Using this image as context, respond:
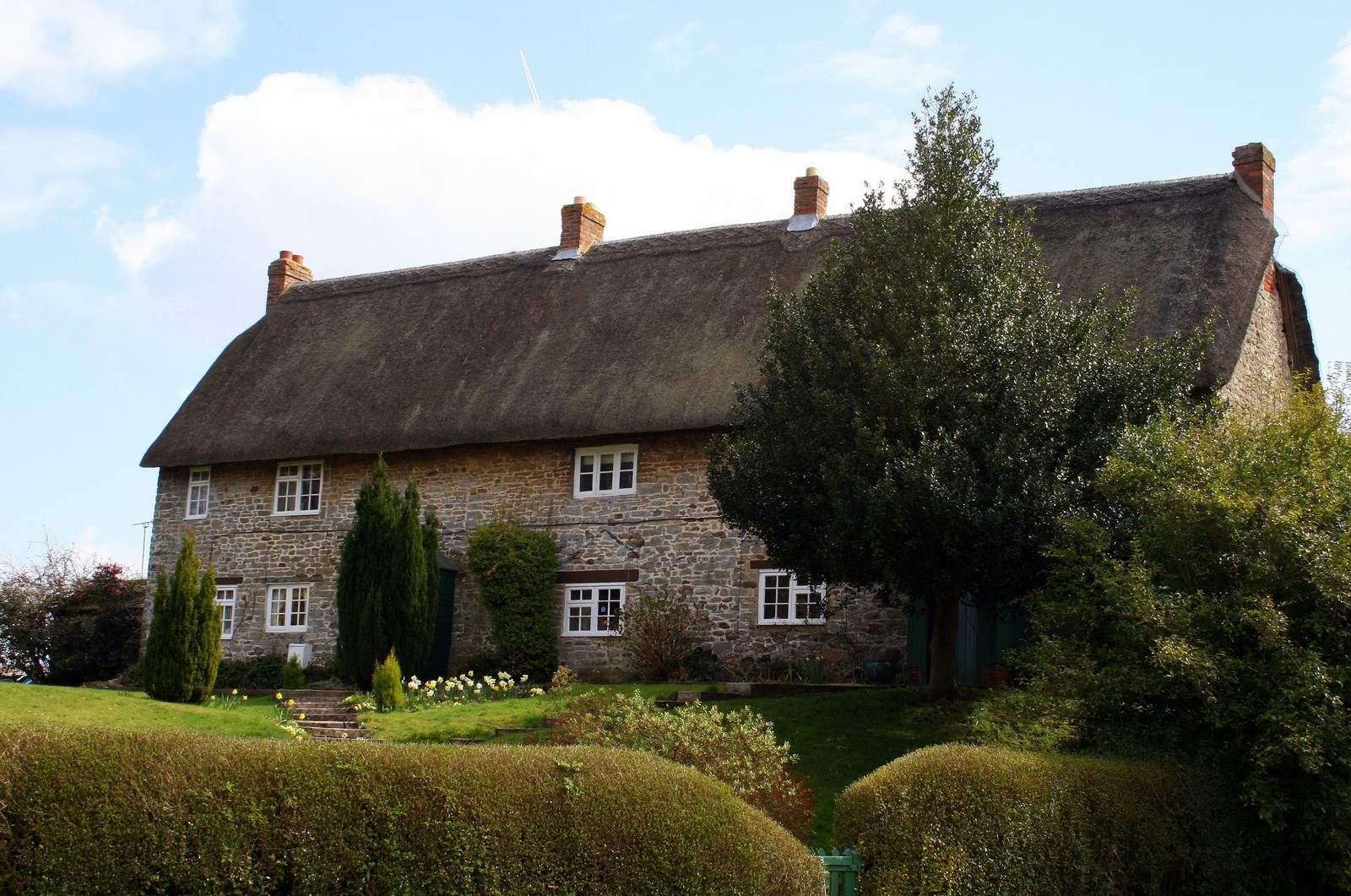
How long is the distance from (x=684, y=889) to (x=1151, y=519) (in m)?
5.78

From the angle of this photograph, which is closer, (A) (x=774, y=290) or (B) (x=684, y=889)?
(B) (x=684, y=889)

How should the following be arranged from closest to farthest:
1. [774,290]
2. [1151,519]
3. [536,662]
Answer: [1151,519] < [774,290] < [536,662]

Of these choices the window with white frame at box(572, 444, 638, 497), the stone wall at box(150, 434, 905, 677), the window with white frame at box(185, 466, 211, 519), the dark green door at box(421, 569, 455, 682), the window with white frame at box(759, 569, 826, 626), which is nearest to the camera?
the window with white frame at box(759, 569, 826, 626)

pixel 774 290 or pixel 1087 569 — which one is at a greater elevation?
pixel 774 290

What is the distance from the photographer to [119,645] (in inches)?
1040

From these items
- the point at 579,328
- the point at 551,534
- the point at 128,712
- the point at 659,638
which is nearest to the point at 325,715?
the point at 128,712

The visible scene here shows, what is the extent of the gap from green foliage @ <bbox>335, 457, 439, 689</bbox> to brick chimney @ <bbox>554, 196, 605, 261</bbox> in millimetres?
6839

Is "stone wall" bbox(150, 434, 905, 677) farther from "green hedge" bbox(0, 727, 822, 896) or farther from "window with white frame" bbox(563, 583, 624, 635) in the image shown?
"green hedge" bbox(0, 727, 822, 896)

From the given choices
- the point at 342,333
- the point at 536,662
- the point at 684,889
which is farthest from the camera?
the point at 342,333

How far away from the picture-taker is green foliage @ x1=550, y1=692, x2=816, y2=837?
9773mm

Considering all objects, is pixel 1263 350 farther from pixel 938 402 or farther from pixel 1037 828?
pixel 1037 828

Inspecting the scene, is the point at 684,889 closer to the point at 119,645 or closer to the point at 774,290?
the point at 774,290

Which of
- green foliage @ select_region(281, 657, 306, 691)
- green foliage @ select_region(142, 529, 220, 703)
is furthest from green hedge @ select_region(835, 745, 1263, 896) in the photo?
green foliage @ select_region(281, 657, 306, 691)

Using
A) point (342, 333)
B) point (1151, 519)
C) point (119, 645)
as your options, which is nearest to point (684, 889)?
point (1151, 519)
